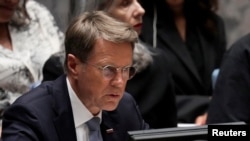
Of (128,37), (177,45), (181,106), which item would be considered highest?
(128,37)

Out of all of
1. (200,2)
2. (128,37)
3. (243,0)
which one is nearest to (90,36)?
(128,37)

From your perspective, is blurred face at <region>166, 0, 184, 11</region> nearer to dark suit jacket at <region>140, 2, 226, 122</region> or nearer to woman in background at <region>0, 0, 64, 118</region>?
dark suit jacket at <region>140, 2, 226, 122</region>

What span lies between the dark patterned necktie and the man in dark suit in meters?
0.01

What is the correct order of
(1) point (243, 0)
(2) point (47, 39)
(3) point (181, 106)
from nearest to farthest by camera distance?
(2) point (47, 39)
(3) point (181, 106)
(1) point (243, 0)

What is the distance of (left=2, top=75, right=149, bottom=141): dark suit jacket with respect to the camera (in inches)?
67.0

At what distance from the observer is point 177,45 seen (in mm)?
3137

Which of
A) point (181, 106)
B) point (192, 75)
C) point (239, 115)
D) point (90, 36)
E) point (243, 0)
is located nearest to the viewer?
point (90, 36)

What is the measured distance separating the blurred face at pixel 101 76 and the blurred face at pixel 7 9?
31.0 inches

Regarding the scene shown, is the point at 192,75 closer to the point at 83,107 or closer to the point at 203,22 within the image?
the point at 203,22

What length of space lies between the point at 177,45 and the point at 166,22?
4.7 inches

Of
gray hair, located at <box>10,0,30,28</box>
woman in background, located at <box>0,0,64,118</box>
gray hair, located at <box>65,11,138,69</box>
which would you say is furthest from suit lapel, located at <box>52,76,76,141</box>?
gray hair, located at <box>10,0,30,28</box>

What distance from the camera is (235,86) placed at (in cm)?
228

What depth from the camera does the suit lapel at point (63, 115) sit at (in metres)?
1.75

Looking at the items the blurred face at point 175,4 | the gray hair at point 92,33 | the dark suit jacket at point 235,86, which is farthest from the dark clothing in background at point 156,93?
the gray hair at point 92,33
